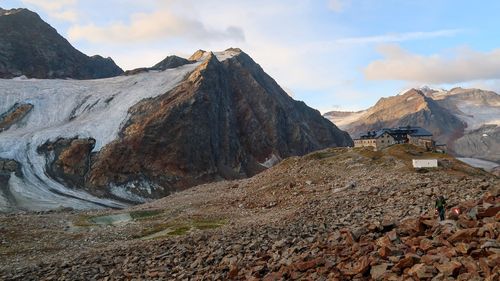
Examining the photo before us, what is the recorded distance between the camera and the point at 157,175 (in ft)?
435

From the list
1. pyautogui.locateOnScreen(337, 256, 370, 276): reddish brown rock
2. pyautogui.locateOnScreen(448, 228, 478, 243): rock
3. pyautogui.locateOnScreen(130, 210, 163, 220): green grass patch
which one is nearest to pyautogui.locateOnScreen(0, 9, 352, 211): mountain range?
pyautogui.locateOnScreen(130, 210, 163, 220): green grass patch

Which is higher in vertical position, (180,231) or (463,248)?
(463,248)

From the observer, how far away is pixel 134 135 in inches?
5517

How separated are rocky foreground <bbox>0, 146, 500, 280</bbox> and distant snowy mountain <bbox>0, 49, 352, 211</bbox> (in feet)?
155

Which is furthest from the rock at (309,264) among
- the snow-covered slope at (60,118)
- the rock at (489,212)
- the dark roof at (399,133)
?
the dark roof at (399,133)

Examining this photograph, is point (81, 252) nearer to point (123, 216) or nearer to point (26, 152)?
point (123, 216)

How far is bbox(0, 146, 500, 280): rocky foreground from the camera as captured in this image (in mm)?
16500

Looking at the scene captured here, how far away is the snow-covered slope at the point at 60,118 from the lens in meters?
103

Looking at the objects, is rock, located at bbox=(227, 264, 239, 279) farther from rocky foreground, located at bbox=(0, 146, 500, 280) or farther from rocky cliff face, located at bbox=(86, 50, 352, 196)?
rocky cliff face, located at bbox=(86, 50, 352, 196)

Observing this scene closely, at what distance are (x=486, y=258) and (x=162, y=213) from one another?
51387 millimetres

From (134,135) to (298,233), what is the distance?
116522mm

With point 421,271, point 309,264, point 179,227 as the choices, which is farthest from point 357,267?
point 179,227

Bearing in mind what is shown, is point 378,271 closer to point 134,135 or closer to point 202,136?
point 134,135

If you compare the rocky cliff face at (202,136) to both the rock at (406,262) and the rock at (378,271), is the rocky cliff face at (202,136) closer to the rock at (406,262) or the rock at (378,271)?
the rock at (378,271)
